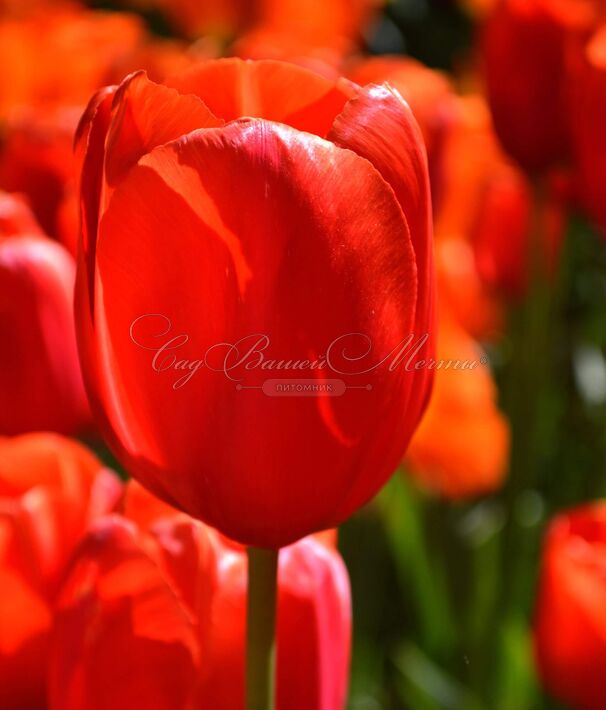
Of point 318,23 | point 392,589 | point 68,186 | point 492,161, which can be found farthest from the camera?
point 318,23

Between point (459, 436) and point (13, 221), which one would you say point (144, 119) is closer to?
point (13, 221)

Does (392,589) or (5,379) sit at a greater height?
(5,379)

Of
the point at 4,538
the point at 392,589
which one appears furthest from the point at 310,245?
the point at 392,589

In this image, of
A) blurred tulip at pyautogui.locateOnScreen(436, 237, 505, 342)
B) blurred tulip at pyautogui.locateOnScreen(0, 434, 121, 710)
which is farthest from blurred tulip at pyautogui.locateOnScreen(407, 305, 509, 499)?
blurred tulip at pyautogui.locateOnScreen(0, 434, 121, 710)

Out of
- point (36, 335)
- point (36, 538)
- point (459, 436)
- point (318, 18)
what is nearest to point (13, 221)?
point (36, 335)

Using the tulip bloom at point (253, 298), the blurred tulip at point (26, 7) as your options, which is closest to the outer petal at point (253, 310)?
the tulip bloom at point (253, 298)

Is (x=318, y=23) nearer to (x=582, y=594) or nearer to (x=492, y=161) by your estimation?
(x=492, y=161)
